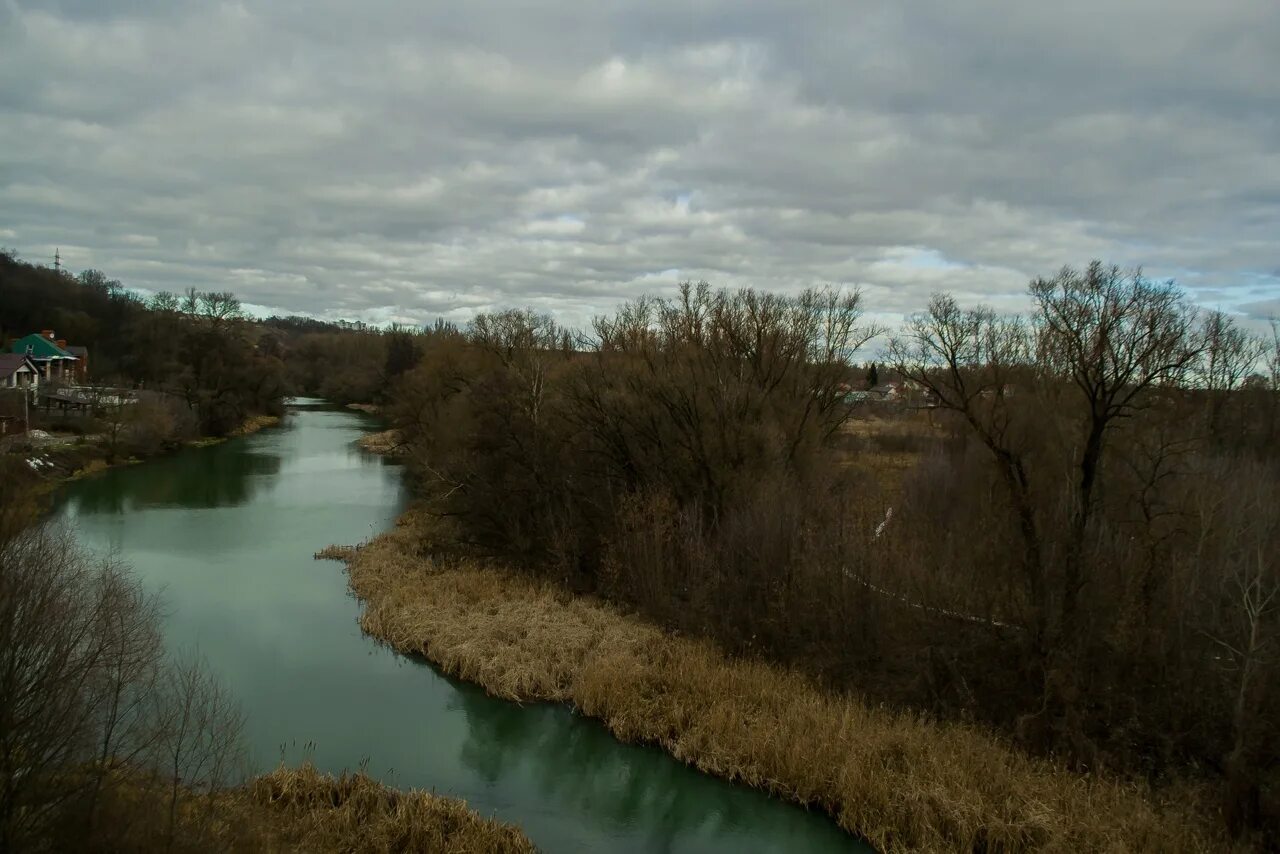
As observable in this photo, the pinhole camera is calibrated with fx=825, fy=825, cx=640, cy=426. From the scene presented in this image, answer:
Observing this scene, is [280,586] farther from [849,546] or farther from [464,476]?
[849,546]

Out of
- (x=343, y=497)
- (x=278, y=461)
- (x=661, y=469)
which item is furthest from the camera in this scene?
(x=278, y=461)

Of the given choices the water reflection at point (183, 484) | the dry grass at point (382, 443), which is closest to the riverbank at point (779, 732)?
the water reflection at point (183, 484)

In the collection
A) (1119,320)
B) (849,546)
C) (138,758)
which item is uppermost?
(1119,320)

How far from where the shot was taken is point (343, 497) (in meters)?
32.3

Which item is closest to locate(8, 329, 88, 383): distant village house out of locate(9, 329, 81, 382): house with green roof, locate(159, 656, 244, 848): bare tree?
locate(9, 329, 81, 382): house with green roof

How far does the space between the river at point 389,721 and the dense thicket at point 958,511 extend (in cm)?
Result: 369

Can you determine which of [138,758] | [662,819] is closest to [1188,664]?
[662,819]

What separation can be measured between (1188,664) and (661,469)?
10.9 meters

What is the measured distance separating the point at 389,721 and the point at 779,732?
19.4 ft

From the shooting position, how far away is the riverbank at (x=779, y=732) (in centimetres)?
905

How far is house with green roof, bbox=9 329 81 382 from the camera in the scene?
→ 188 feet

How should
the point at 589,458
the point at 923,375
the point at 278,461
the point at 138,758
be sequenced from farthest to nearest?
the point at 278,461 < the point at 589,458 < the point at 923,375 < the point at 138,758

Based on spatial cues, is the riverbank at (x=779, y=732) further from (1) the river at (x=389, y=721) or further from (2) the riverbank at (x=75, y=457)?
(2) the riverbank at (x=75, y=457)

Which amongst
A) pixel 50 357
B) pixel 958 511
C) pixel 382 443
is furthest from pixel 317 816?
pixel 50 357
